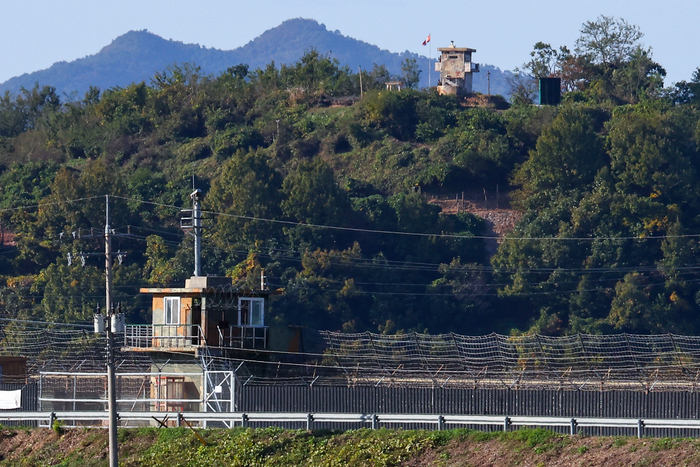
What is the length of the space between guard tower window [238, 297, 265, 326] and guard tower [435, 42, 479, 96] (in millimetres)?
99069

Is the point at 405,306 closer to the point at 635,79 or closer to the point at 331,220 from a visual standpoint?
the point at 331,220

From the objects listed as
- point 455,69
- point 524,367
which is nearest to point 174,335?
point 524,367

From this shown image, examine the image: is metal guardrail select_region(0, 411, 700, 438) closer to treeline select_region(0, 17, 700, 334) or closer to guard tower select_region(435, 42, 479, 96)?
treeline select_region(0, 17, 700, 334)

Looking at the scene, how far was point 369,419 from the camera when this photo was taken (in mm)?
37031

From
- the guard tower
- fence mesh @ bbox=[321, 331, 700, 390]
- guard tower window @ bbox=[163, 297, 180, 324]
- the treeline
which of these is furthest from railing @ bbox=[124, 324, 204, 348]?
the guard tower

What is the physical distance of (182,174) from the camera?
13125cm

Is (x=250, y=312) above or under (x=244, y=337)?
above

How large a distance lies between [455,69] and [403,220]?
140 ft

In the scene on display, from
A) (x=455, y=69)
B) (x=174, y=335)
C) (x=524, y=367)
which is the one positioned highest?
(x=455, y=69)

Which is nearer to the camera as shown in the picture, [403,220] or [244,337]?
[244,337]

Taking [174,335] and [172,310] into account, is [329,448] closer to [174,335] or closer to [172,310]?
[174,335]

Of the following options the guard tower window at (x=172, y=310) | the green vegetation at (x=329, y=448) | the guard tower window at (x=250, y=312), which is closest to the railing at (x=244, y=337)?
the guard tower window at (x=250, y=312)

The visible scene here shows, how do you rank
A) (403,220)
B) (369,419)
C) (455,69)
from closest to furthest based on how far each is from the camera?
1. (369,419)
2. (403,220)
3. (455,69)

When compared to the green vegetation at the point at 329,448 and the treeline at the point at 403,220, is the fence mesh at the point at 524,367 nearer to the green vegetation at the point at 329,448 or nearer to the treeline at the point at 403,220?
the green vegetation at the point at 329,448
